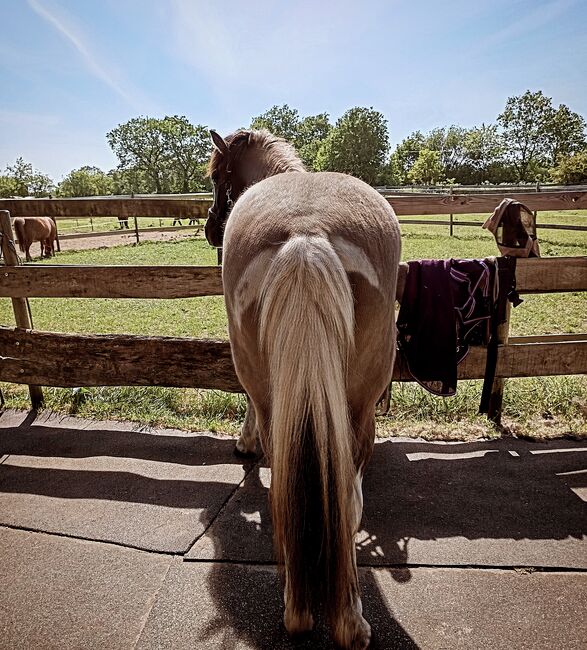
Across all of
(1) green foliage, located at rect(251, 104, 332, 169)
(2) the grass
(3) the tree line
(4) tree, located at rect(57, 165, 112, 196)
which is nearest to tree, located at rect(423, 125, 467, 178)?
(3) the tree line

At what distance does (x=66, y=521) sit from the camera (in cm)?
249

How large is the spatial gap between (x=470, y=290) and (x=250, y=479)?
200cm

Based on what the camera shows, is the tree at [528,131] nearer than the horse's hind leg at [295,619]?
No

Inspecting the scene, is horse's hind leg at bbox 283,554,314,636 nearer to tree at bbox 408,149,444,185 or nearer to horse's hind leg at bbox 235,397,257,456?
horse's hind leg at bbox 235,397,257,456

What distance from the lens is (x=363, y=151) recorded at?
44.8 m

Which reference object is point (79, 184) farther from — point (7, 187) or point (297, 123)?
point (297, 123)

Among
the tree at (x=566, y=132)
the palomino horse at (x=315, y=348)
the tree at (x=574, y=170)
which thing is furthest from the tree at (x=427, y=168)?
the palomino horse at (x=315, y=348)

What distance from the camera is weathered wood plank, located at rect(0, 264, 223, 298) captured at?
3410 mm

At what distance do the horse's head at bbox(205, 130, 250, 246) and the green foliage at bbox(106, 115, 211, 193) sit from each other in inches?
2508

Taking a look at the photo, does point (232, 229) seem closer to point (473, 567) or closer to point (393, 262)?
point (393, 262)

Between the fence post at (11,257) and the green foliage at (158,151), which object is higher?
the green foliage at (158,151)

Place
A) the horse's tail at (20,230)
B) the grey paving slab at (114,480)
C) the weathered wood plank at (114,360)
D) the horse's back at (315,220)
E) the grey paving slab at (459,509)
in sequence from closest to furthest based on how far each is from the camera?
1. the horse's back at (315,220)
2. the grey paving slab at (459,509)
3. the grey paving slab at (114,480)
4. the weathered wood plank at (114,360)
5. the horse's tail at (20,230)

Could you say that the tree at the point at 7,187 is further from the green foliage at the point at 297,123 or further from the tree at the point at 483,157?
the tree at the point at 483,157

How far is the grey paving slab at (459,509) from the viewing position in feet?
7.09
